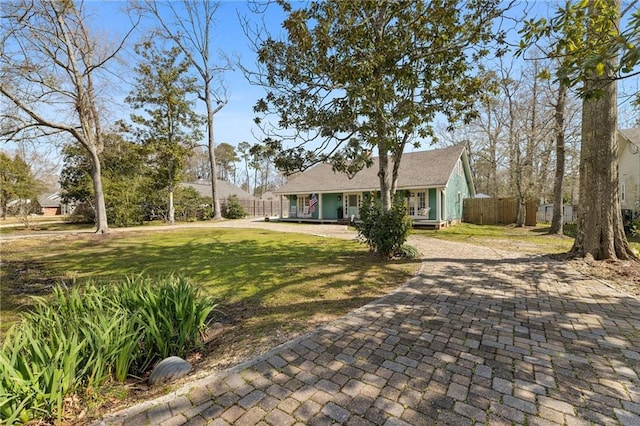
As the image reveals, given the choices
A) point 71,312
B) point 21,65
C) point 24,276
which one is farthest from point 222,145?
point 71,312

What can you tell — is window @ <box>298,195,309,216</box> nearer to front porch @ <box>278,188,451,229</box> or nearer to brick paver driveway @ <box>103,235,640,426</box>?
front porch @ <box>278,188,451,229</box>

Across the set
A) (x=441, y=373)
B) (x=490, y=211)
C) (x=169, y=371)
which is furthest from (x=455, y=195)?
(x=169, y=371)

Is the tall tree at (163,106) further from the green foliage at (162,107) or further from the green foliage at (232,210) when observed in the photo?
the green foliage at (232,210)

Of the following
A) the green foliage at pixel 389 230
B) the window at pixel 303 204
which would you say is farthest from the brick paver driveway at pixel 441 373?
the window at pixel 303 204

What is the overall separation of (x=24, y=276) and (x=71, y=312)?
5366 mm

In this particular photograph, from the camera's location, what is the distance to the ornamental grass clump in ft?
6.82

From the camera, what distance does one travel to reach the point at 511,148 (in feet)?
63.3

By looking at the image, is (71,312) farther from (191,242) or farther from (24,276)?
(191,242)

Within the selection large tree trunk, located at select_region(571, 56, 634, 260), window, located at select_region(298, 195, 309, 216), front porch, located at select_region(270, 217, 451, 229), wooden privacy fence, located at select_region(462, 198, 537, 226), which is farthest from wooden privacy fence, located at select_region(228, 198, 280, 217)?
large tree trunk, located at select_region(571, 56, 634, 260)

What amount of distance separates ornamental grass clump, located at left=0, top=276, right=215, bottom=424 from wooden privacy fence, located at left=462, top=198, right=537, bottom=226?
69.4 ft

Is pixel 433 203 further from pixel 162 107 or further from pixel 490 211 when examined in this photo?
pixel 162 107

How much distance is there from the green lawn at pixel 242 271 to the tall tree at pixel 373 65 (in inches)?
114

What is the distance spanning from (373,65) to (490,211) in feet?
60.7

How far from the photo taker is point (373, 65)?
222 inches
